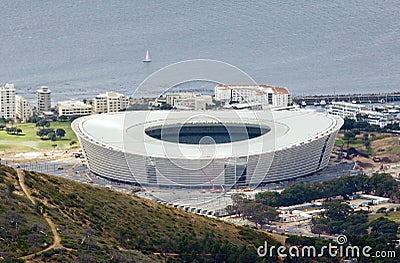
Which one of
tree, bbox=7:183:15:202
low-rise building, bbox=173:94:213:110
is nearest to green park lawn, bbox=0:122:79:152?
low-rise building, bbox=173:94:213:110

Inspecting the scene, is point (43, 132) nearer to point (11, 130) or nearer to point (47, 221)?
point (11, 130)

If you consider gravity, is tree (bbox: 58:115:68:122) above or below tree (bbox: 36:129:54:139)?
above

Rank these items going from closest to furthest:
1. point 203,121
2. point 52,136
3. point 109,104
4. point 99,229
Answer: point 99,229 < point 203,121 < point 52,136 < point 109,104

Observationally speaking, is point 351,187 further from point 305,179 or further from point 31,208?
point 31,208

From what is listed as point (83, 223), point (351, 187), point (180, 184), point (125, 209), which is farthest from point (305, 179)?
point (83, 223)

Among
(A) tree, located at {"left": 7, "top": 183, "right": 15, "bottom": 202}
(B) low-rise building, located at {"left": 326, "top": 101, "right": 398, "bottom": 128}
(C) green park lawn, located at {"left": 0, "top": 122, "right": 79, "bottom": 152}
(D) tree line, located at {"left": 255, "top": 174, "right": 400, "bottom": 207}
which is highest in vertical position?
(A) tree, located at {"left": 7, "top": 183, "right": 15, "bottom": 202}

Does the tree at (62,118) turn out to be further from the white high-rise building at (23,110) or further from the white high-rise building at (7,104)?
the white high-rise building at (7,104)

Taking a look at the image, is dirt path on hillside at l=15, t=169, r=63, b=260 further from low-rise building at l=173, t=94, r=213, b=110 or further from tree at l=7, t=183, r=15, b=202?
low-rise building at l=173, t=94, r=213, b=110

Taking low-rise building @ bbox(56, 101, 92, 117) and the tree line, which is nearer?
the tree line

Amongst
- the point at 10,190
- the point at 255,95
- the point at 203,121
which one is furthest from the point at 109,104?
the point at 10,190
